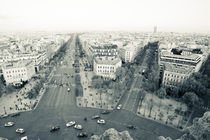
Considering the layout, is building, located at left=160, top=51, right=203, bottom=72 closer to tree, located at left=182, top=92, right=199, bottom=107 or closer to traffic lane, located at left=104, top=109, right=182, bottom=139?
tree, located at left=182, top=92, right=199, bottom=107

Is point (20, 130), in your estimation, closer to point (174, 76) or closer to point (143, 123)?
point (143, 123)

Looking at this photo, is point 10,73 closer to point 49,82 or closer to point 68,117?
point 49,82

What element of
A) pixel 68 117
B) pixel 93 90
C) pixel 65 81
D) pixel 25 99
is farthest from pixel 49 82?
pixel 68 117

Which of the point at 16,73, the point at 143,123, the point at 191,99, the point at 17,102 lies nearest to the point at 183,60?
the point at 191,99

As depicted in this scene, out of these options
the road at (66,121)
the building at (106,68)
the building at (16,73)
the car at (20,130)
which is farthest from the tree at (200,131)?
the building at (16,73)

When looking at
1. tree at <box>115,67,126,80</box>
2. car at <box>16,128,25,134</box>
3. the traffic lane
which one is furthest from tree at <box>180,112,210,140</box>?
tree at <box>115,67,126,80</box>

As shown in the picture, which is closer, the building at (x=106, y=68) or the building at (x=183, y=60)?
the building at (x=183, y=60)

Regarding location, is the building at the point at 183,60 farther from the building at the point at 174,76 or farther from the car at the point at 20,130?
the car at the point at 20,130

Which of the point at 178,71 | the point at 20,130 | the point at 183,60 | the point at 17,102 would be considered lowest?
the point at 20,130
